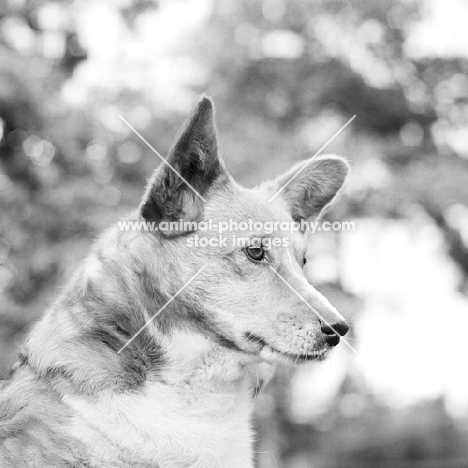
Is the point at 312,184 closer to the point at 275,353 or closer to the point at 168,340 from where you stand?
the point at 275,353

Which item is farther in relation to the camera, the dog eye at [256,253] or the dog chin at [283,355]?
the dog eye at [256,253]

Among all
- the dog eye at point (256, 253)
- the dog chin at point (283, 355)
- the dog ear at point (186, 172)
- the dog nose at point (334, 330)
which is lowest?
the dog chin at point (283, 355)

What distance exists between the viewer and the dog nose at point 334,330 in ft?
10.3

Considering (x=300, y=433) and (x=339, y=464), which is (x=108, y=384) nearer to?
(x=339, y=464)

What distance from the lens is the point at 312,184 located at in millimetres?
4176

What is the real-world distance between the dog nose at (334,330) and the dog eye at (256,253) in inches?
17.9

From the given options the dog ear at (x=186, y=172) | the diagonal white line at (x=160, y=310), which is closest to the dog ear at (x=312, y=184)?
the dog ear at (x=186, y=172)

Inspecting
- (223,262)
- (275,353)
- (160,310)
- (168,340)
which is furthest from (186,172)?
(275,353)

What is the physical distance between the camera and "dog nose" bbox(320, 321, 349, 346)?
3150 mm

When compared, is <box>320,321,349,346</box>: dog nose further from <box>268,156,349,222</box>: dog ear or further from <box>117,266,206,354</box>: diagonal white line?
<box>268,156,349,222</box>: dog ear

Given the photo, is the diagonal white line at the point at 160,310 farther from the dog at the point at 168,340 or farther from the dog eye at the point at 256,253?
the dog eye at the point at 256,253

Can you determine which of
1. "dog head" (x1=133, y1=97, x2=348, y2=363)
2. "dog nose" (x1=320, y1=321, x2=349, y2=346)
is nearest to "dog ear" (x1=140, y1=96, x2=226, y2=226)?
"dog head" (x1=133, y1=97, x2=348, y2=363)

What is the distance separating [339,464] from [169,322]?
12.1 m

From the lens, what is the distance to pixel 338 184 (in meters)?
4.23
